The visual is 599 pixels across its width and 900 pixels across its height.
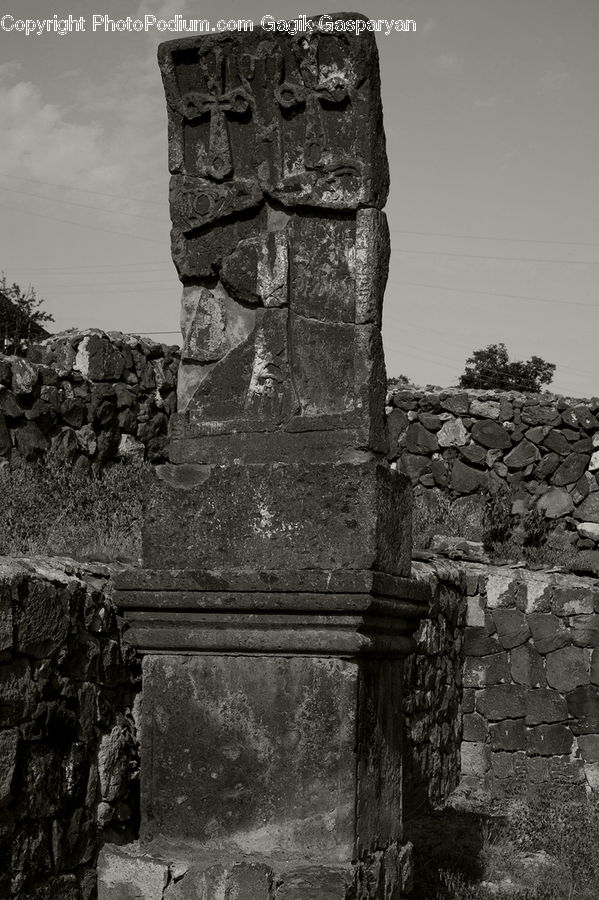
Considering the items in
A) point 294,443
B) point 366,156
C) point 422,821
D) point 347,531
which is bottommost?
point 422,821

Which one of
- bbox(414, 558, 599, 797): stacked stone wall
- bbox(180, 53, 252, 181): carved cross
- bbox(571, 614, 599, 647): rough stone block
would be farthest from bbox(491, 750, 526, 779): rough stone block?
bbox(180, 53, 252, 181): carved cross

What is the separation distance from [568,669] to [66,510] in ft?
13.3

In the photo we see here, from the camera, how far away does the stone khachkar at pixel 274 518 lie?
12.7ft

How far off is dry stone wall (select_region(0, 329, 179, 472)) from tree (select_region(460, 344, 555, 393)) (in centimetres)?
2008

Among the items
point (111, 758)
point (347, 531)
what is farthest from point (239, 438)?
point (111, 758)

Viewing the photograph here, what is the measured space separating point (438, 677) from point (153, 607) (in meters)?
5.08

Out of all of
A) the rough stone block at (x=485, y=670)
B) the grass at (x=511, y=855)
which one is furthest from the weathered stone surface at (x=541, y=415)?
the grass at (x=511, y=855)

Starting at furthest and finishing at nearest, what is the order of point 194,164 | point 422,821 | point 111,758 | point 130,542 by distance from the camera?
1. point 422,821
2. point 130,542
3. point 111,758
4. point 194,164

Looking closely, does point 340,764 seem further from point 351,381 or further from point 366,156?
point 366,156

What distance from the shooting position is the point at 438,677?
8766 millimetres

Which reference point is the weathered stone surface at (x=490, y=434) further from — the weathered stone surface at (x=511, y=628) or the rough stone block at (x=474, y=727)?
the rough stone block at (x=474, y=727)

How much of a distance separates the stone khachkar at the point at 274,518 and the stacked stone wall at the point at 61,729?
38 cm

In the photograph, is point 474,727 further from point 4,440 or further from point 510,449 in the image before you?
point 4,440

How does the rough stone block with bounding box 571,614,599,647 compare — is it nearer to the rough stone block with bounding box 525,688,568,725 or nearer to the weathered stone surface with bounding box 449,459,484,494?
the rough stone block with bounding box 525,688,568,725
